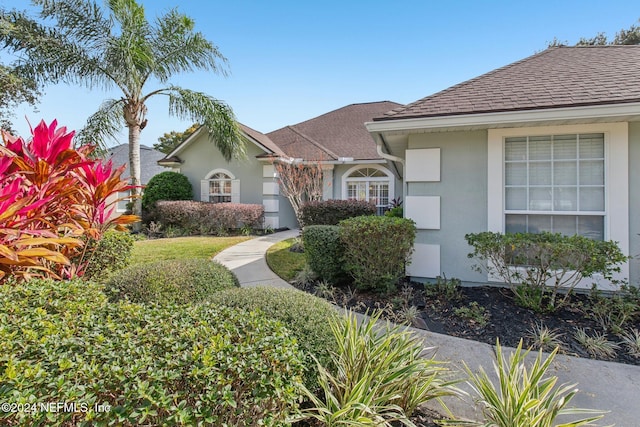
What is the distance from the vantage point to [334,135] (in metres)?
16.2

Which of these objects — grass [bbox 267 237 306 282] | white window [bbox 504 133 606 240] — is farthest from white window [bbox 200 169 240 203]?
white window [bbox 504 133 606 240]

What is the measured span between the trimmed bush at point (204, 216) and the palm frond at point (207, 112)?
2.63 meters

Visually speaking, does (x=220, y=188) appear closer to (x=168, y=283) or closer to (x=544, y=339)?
(x=168, y=283)

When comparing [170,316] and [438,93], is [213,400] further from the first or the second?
[438,93]

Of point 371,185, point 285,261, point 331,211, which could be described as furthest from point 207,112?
point 285,261

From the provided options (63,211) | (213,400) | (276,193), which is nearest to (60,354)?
(213,400)

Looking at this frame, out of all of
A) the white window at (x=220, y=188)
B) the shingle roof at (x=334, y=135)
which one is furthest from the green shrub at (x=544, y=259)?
the white window at (x=220, y=188)

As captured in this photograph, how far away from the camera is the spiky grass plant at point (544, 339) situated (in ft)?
11.3

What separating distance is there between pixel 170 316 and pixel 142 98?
508 inches

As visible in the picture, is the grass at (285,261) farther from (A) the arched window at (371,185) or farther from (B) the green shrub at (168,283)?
(A) the arched window at (371,185)

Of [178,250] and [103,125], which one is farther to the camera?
[103,125]

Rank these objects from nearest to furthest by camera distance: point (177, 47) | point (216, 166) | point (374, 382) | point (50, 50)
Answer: point (374, 382) → point (50, 50) → point (177, 47) → point (216, 166)

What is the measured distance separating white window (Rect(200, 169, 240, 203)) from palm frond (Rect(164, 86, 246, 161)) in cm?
242

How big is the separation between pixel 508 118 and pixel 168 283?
5.31 metres
